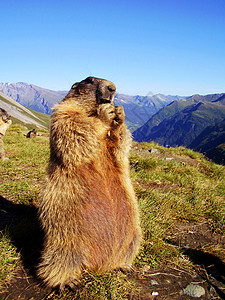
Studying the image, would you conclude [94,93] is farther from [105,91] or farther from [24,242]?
[24,242]

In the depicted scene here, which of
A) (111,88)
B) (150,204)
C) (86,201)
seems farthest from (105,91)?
(150,204)

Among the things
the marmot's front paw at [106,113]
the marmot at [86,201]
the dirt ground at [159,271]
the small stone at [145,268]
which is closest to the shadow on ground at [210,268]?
the dirt ground at [159,271]

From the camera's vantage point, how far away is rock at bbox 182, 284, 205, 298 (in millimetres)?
2760

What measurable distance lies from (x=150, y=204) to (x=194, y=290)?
1.84 m

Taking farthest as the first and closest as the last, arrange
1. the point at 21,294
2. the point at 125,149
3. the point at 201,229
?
the point at 201,229 → the point at 125,149 → the point at 21,294

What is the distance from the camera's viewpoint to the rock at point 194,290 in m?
2.76

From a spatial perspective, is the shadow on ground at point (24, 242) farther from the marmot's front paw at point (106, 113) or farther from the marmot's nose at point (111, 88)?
the marmot's nose at point (111, 88)

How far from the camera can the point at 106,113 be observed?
10.2ft

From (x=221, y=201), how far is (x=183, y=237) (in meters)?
1.68

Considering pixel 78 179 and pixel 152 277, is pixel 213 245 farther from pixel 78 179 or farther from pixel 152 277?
pixel 78 179

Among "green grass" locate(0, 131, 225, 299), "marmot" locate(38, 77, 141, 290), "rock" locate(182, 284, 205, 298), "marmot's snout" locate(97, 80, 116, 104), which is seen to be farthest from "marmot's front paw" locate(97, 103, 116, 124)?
"rock" locate(182, 284, 205, 298)

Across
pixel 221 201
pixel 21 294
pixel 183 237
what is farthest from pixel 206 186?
pixel 21 294

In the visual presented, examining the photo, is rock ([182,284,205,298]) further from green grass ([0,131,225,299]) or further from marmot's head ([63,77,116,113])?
marmot's head ([63,77,116,113])

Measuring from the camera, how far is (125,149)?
325cm
